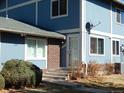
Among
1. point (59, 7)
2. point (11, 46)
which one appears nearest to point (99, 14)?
point (59, 7)

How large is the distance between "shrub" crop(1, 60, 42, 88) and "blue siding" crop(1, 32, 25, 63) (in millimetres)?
3924

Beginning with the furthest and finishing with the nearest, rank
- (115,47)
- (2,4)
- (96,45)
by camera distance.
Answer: (2,4)
(115,47)
(96,45)

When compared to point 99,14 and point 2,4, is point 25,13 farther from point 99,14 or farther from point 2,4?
point 99,14

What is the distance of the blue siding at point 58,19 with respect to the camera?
19656 mm

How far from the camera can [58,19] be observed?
68.6 feet

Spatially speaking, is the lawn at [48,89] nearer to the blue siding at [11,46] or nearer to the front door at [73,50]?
the blue siding at [11,46]

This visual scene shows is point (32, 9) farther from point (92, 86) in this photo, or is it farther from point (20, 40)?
point (92, 86)

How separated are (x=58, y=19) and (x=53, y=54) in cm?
280

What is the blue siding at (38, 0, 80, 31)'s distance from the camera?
64.5ft

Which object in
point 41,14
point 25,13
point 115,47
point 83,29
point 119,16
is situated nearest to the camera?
point 83,29

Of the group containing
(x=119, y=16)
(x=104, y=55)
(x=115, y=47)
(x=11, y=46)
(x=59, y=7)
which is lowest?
(x=104, y=55)

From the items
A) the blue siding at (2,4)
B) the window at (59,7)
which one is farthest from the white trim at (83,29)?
the blue siding at (2,4)

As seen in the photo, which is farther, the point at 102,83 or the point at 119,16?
the point at 119,16

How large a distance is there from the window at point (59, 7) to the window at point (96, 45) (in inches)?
120
